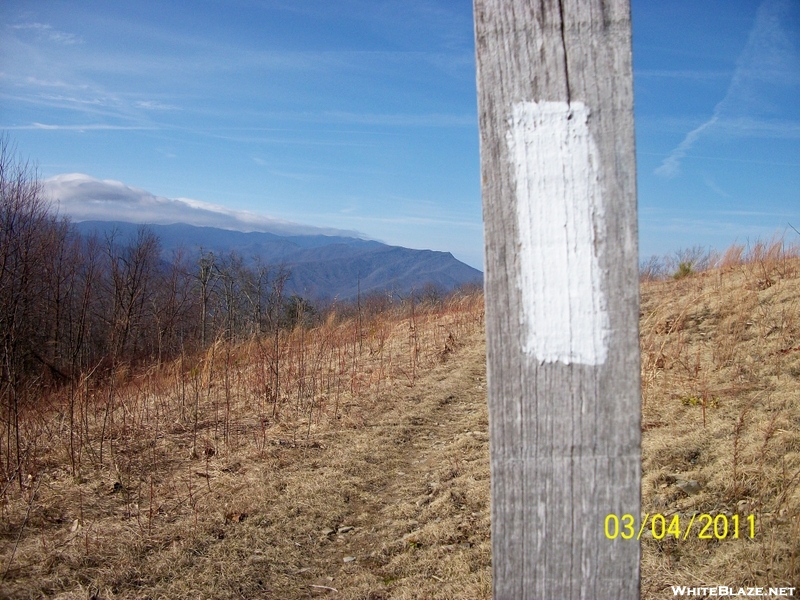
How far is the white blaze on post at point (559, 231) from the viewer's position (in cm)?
76

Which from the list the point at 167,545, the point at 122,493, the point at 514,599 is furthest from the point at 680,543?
the point at 122,493

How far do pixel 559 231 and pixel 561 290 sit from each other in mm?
90

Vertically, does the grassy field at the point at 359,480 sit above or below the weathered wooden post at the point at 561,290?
below

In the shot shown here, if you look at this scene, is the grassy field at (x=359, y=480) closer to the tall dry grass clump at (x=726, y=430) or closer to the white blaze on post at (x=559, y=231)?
the tall dry grass clump at (x=726, y=430)

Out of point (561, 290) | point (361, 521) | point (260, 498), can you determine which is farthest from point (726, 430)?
point (561, 290)

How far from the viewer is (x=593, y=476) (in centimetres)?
77

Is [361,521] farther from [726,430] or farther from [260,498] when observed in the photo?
[726,430]

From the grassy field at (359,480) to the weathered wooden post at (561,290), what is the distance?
1.85m

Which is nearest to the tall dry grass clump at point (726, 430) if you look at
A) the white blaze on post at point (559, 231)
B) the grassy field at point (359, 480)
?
the grassy field at point (359, 480)

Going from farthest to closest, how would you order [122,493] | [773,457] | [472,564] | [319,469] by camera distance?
1. [319,469]
2. [122,493]
3. [773,457]
4. [472,564]

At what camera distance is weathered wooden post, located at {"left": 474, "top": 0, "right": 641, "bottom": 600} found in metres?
0.76

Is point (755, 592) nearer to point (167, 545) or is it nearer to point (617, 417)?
point (617, 417)

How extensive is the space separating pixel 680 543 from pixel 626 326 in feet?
7.54

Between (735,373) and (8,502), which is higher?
(735,373)
